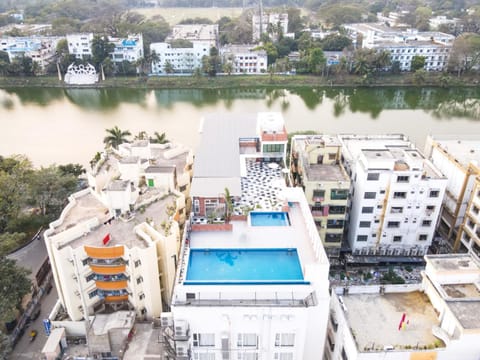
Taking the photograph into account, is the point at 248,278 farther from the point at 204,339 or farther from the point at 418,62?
the point at 418,62

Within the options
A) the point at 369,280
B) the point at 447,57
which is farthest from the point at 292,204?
the point at 447,57

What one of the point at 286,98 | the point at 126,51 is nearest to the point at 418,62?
the point at 286,98

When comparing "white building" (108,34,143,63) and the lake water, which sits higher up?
"white building" (108,34,143,63)

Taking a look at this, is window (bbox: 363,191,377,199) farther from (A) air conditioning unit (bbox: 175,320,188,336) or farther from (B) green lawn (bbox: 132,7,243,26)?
(B) green lawn (bbox: 132,7,243,26)

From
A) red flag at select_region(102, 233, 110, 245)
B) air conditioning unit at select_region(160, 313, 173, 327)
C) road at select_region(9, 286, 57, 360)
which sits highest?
red flag at select_region(102, 233, 110, 245)

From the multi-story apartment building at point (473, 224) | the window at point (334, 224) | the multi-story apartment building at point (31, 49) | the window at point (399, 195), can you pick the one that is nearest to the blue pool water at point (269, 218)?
the window at point (334, 224)

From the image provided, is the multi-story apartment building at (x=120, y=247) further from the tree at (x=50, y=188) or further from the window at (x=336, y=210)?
the window at (x=336, y=210)

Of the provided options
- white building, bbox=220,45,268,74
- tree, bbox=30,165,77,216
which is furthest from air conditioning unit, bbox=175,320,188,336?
white building, bbox=220,45,268,74
